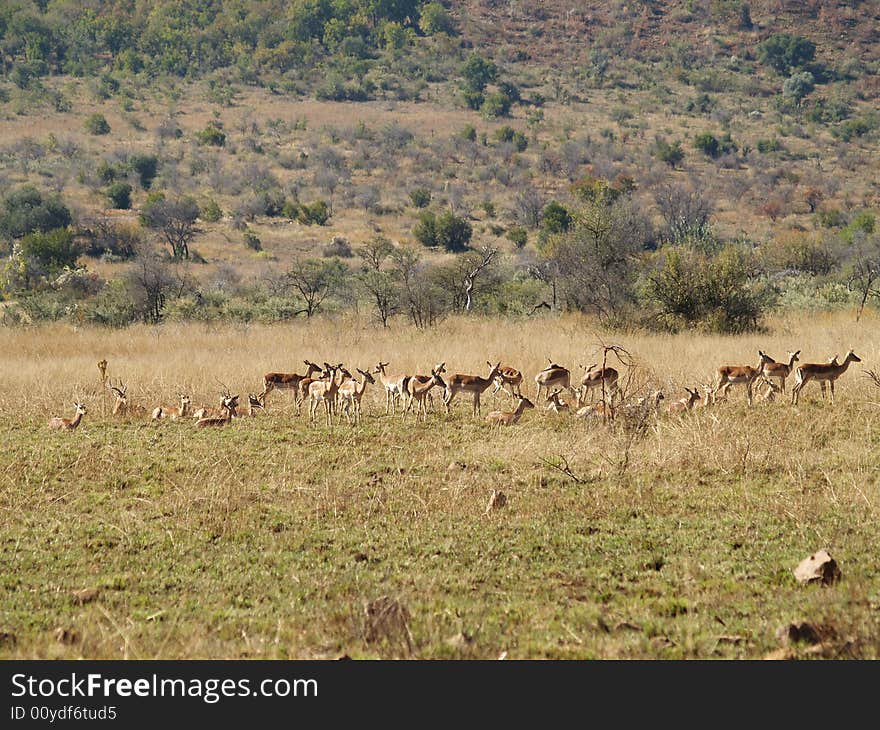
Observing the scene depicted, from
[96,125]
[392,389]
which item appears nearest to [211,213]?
[96,125]

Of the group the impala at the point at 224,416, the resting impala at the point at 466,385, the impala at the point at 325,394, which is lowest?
the impala at the point at 224,416

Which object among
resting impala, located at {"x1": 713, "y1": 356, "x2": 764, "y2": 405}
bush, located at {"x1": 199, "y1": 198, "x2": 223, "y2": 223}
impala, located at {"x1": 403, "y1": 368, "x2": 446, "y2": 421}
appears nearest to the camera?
impala, located at {"x1": 403, "y1": 368, "x2": 446, "y2": 421}

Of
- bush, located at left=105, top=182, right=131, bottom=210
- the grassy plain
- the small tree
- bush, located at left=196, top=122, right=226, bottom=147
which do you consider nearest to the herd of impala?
the grassy plain

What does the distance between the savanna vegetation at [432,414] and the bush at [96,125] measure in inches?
9.3

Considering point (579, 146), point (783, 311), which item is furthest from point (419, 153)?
point (783, 311)

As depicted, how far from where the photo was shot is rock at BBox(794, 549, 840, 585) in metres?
6.42

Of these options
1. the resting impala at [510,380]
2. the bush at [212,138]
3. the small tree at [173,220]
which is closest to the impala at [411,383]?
the resting impala at [510,380]

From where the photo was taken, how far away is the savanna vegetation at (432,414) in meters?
6.18

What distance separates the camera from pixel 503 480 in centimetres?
947

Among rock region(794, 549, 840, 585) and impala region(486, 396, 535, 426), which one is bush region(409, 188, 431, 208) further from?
rock region(794, 549, 840, 585)

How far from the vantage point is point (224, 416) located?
41.4 feet

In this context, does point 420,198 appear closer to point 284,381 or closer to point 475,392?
point 284,381

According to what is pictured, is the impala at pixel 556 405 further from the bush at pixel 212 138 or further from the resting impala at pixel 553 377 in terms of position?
the bush at pixel 212 138

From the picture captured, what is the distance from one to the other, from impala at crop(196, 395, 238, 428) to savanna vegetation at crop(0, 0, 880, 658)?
1.47 feet
